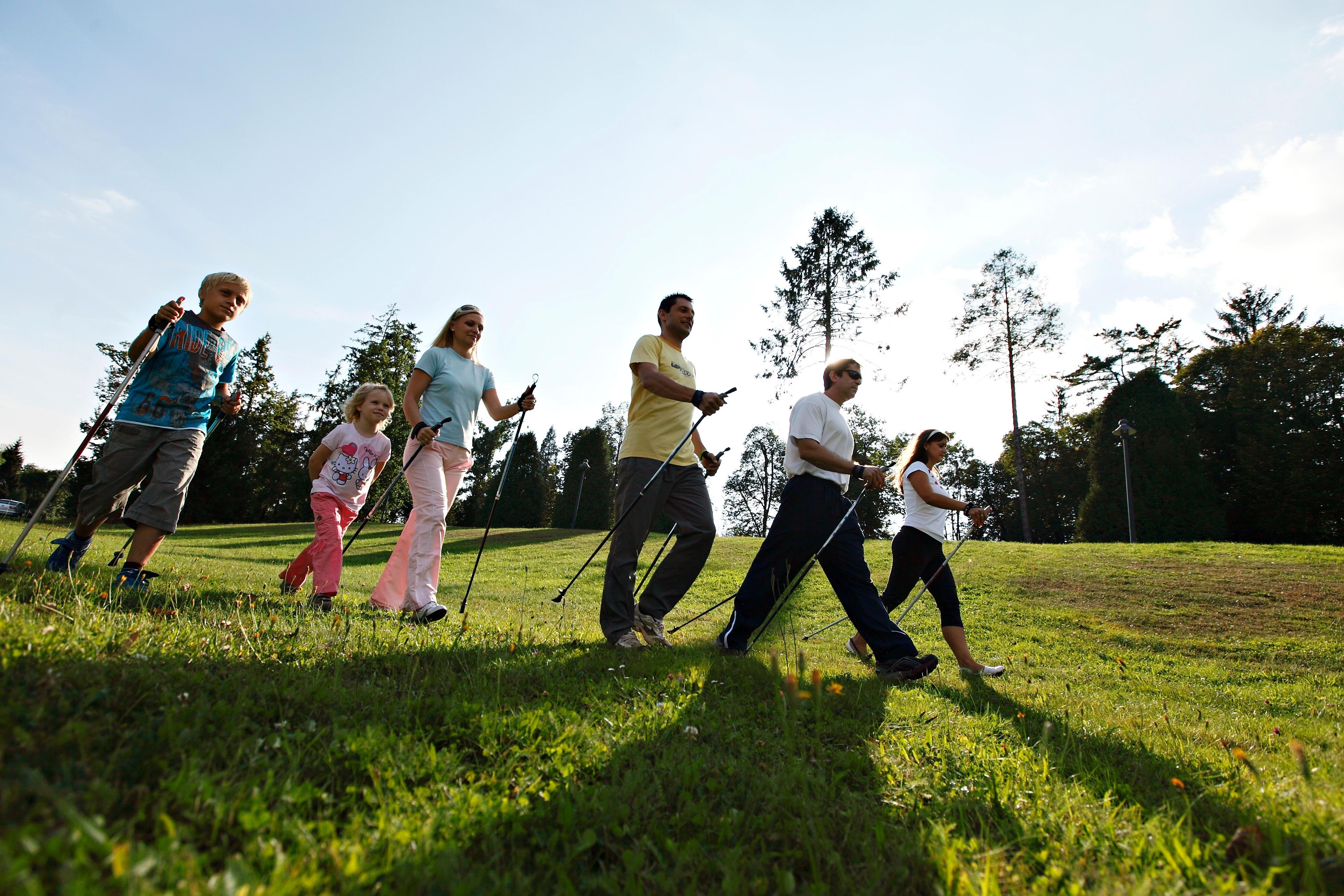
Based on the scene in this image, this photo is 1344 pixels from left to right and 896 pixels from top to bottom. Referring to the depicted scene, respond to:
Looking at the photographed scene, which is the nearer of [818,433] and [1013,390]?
[818,433]

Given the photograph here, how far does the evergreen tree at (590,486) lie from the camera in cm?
3622

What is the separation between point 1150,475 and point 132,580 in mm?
30427

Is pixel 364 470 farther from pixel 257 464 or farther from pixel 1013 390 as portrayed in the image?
pixel 257 464

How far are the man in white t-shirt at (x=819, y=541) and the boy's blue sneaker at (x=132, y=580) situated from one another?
373 cm

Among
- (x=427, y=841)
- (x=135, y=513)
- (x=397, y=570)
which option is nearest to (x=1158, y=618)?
(x=397, y=570)

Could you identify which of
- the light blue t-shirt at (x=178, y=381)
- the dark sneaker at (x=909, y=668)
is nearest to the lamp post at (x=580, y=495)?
the light blue t-shirt at (x=178, y=381)

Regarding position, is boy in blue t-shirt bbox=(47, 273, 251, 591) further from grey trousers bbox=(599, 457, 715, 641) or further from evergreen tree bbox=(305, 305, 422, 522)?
evergreen tree bbox=(305, 305, 422, 522)

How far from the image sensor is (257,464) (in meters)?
42.0

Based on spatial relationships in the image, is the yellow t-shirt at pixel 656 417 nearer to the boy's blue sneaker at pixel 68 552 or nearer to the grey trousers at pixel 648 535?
the grey trousers at pixel 648 535

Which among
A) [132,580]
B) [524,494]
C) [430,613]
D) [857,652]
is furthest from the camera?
[524,494]

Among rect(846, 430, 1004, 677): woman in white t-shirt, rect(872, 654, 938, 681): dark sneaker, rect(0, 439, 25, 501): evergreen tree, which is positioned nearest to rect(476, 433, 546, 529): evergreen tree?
rect(846, 430, 1004, 677): woman in white t-shirt

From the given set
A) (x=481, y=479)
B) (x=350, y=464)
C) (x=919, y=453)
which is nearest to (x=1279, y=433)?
(x=919, y=453)

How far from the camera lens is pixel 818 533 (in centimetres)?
464

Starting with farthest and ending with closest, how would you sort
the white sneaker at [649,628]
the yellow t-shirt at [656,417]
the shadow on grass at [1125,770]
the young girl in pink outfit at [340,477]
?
the young girl in pink outfit at [340,477] → the yellow t-shirt at [656,417] → the white sneaker at [649,628] → the shadow on grass at [1125,770]
